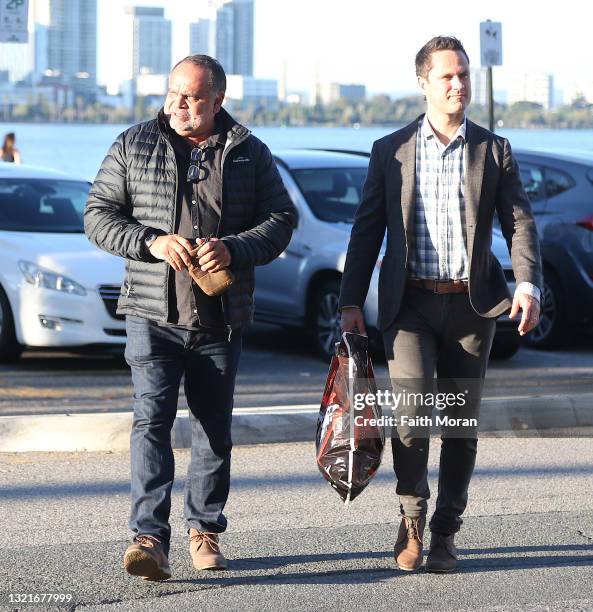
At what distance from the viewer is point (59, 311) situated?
31.2 feet

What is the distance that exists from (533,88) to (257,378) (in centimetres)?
2421

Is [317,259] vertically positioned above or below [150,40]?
below

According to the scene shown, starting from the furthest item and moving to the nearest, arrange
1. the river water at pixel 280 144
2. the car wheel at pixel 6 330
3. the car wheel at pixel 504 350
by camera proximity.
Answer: the river water at pixel 280 144
the car wheel at pixel 504 350
the car wheel at pixel 6 330

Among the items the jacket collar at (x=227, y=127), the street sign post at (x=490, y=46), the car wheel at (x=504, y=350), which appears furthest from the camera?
the street sign post at (x=490, y=46)

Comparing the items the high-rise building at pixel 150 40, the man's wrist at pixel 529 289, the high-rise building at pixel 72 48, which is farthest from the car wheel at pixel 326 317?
the high-rise building at pixel 72 48

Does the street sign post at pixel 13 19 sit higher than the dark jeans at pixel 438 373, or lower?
higher

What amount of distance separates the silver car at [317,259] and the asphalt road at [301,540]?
3216 millimetres

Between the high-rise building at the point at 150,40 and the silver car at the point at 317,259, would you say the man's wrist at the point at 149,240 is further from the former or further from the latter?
the high-rise building at the point at 150,40

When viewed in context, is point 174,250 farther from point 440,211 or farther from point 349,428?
point 440,211

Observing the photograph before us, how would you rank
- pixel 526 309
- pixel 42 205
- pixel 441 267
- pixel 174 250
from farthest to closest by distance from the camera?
1. pixel 42 205
2. pixel 441 267
3. pixel 526 309
4. pixel 174 250

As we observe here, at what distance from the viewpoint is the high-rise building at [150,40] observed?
94.1 meters

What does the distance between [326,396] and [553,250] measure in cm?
655

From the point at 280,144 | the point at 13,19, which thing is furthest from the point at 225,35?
the point at 13,19

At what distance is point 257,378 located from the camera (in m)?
9.76
